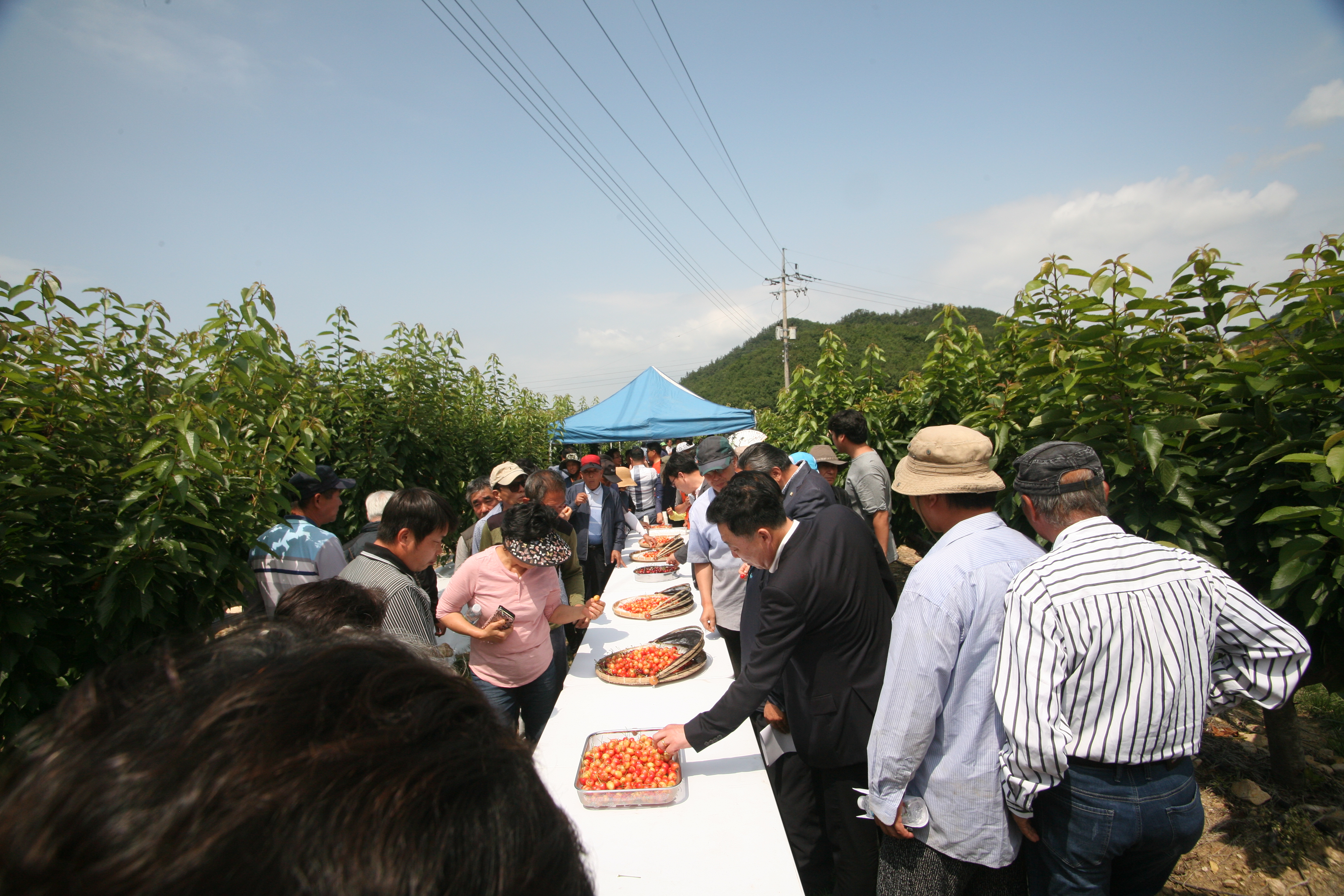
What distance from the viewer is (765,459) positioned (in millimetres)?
4000

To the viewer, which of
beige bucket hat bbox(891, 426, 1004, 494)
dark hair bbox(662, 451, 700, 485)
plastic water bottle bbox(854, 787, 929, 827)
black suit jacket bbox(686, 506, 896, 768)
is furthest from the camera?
dark hair bbox(662, 451, 700, 485)

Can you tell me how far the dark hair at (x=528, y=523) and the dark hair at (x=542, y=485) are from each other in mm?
1260

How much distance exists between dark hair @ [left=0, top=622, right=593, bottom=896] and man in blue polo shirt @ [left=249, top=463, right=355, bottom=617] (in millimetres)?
2650

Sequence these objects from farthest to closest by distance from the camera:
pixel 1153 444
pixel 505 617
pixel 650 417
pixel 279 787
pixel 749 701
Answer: pixel 650 417 → pixel 505 617 → pixel 1153 444 → pixel 749 701 → pixel 279 787

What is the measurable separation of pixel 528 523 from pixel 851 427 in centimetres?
336

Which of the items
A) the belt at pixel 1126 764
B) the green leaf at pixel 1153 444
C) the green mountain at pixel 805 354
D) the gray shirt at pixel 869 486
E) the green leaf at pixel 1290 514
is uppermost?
the green mountain at pixel 805 354

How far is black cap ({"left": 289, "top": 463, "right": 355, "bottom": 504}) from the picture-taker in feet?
11.4

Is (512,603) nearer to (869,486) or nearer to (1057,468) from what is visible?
(1057,468)

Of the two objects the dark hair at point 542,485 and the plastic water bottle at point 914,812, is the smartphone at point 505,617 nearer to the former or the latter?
the dark hair at point 542,485

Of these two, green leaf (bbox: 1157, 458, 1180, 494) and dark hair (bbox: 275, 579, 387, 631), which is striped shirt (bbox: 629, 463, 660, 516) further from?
dark hair (bbox: 275, 579, 387, 631)

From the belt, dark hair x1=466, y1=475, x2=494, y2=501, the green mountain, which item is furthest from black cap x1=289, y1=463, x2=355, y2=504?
the green mountain

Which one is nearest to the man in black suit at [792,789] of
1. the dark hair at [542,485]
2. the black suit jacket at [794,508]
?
the black suit jacket at [794,508]

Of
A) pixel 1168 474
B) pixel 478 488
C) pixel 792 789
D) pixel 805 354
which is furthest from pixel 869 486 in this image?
pixel 805 354

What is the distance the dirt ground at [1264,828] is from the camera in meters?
2.85
